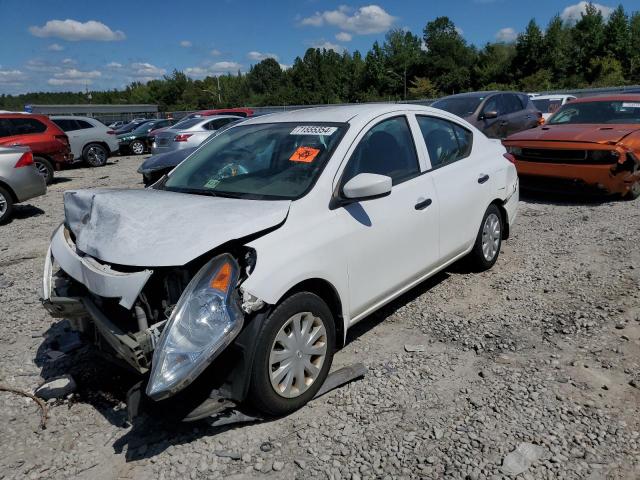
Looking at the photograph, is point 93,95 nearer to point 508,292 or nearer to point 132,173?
point 132,173

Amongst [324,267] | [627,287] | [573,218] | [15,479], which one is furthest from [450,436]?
[573,218]

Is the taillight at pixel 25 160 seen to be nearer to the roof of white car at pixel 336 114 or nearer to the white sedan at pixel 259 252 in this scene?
the white sedan at pixel 259 252

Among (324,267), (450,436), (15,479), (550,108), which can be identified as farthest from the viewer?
(550,108)

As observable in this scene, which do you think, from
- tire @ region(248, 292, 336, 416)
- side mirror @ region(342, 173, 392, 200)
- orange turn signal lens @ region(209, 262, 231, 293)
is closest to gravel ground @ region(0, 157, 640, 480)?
tire @ region(248, 292, 336, 416)

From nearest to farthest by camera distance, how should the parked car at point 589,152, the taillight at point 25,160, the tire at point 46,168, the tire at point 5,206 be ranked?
the parked car at point 589,152, the tire at point 5,206, the taillight at point 25,160, the tire at point 46,168

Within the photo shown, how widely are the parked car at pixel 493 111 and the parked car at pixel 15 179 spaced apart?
329 inches

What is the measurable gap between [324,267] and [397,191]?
3.37 ft

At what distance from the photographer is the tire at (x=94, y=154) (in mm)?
16345

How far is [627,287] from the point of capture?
4793 millimetres

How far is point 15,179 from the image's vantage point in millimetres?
8922

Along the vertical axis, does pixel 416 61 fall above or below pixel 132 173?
above

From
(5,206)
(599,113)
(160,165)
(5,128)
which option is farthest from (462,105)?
(5,128)

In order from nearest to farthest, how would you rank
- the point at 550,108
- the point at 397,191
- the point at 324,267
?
the point at 324,267 < the point at 397,191 < the point at 550,108

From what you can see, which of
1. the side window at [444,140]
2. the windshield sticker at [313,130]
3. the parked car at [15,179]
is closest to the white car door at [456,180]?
the side window at [444,140]
